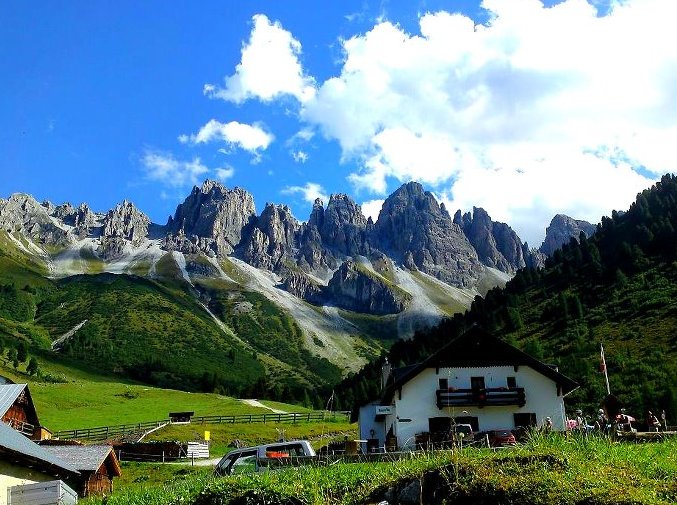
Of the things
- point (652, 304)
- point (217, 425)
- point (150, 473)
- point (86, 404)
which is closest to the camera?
point (150, 473)

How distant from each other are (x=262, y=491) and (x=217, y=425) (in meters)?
80.4

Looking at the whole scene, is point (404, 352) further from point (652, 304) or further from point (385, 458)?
point (385, 458)

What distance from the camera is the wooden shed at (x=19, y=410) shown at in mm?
46588

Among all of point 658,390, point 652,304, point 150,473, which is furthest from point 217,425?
point 652,304

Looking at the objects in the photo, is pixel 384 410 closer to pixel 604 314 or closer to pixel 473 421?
pixel 473 421

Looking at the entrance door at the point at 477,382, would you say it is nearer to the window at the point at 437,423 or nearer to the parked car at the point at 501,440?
the window at the point at 437,423

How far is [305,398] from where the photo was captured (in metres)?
149

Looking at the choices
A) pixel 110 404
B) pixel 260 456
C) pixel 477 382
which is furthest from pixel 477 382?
pixel 110 404

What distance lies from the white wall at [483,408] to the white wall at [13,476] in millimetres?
23448

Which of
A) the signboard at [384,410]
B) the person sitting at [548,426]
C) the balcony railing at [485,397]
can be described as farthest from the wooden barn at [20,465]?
the balcony railing at [485,397]

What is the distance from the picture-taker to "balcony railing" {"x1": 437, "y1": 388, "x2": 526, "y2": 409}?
134 ft

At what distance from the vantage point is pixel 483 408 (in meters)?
41.7

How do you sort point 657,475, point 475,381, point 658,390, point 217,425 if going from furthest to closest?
point 217,425 → point 658,390 → point 475,381 → point 657,475

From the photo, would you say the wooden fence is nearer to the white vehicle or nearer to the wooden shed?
the wooden shed
